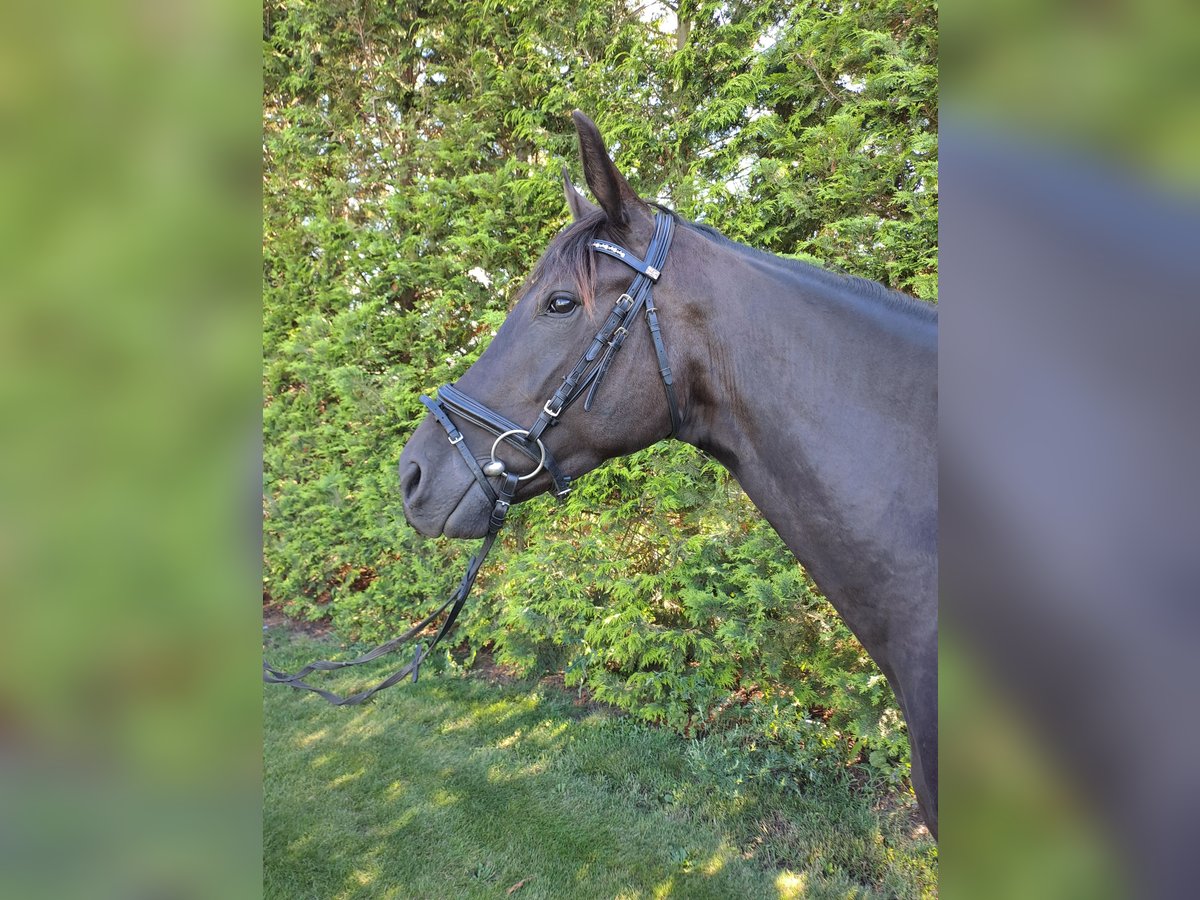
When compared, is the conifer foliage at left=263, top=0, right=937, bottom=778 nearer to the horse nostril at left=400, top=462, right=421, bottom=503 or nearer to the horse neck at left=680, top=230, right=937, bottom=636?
the horse neck at left=680, top=230, right=937, bottom=636

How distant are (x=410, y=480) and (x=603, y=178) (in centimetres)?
100

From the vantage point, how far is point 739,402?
162cm

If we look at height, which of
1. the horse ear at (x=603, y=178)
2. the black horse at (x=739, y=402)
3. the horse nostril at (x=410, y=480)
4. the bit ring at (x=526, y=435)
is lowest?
the horse nostril at (x=410, y=480)

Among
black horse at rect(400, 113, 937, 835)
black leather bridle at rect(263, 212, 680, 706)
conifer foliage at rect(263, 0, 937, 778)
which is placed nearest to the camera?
black horse at rect(400, 113, 937, 835)

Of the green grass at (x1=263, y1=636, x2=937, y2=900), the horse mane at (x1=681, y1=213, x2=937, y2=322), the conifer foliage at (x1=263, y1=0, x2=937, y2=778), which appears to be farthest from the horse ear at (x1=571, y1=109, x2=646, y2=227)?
the green grass at (x1=263, y1=636, x2=937, y2=900)

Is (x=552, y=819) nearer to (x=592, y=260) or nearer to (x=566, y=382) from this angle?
(x=566, y=382)

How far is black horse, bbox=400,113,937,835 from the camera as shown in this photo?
1.41 m

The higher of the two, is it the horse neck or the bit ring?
the horse neck

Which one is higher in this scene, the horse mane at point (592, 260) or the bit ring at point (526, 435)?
the horse mane at point (592, 260)

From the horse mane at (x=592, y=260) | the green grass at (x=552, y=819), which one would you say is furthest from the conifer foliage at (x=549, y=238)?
the horse mane at (x=592, y=260)

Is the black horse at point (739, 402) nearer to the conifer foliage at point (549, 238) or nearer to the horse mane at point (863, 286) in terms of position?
the horse mane at point (863, 286)

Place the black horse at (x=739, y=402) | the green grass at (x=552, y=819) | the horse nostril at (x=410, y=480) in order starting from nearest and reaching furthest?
the black horse at (x=739, y=402), the horse nostril at (x=410, y=480), the green grass at (x=552, y=819)

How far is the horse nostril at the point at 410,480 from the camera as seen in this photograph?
71.4 inches
